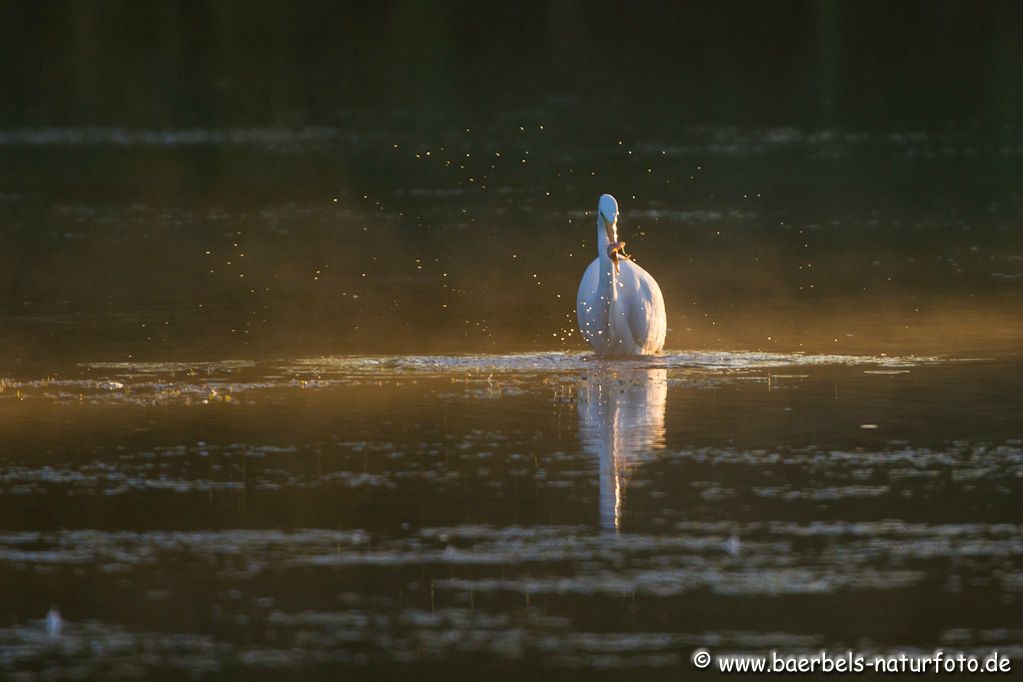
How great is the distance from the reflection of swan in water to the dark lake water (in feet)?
0.14

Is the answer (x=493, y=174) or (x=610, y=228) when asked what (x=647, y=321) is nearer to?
(x=610, y=228)

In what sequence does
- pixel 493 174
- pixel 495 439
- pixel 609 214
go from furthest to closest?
pixel 493 174 < pixel 609 214 < pixel 495 439

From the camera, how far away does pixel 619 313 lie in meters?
17.2

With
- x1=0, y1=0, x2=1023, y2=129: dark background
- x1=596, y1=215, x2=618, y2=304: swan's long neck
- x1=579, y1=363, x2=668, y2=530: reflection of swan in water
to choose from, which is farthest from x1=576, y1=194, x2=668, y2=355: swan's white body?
x1=0, y1=0, x2=1023, y2=129: dark background

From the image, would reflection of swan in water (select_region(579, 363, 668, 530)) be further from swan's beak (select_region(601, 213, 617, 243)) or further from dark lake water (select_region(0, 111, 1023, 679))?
swan's beak (select_region(601, 213, 617, 243))

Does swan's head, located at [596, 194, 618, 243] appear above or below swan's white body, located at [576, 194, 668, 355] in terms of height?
above

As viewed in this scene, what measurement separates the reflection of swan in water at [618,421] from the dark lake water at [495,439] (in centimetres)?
4

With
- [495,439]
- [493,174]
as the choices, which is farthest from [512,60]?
[495,439]

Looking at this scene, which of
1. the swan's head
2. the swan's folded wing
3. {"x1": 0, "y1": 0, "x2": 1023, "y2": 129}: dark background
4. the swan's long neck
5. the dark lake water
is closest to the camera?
the dark lake water

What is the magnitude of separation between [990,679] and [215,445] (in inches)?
228

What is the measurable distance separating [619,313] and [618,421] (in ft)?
9.58

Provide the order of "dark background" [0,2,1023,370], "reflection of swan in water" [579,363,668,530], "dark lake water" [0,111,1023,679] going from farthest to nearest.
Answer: "dark background" [0,2,1023,370]
"reflection of swan in water" [579,363,668,530]
"dark lake water" [0,111,1023,679]

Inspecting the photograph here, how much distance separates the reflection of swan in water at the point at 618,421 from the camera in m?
12.5

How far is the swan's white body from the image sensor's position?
17188 millimetres
